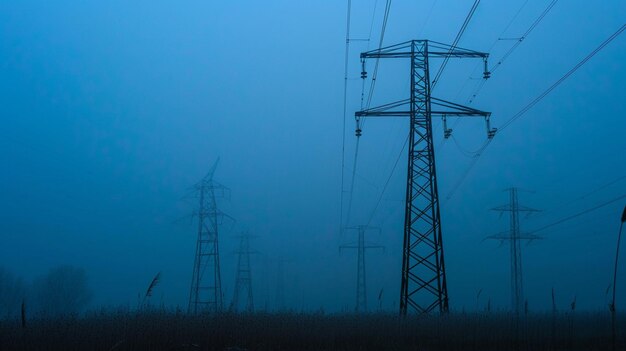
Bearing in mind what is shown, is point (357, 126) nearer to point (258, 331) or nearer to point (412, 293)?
point (412, 293)

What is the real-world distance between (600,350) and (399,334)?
18.2 ft

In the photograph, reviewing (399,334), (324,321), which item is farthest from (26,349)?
(399,334)

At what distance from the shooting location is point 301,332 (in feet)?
56.0

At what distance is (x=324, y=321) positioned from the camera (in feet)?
58.3

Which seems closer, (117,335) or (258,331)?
(117,335)

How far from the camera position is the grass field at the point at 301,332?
14.9 meters

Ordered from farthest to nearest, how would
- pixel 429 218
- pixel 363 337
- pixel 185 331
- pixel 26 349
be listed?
pixel 429 218 → pixel 363 337 → pixel 185 331 → pixel 26 349

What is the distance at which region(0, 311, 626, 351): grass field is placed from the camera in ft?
48.9

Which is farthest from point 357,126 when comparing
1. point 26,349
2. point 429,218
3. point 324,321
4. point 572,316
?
point 26,349

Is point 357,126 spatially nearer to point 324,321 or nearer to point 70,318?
point 324,321

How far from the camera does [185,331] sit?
52.7ft

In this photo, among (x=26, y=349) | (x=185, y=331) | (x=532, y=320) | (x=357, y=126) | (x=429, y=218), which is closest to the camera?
(x=26, y=349)

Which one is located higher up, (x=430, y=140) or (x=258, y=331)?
(x=430, y=140)

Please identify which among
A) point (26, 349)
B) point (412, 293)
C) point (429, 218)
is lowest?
point (26, 349)
